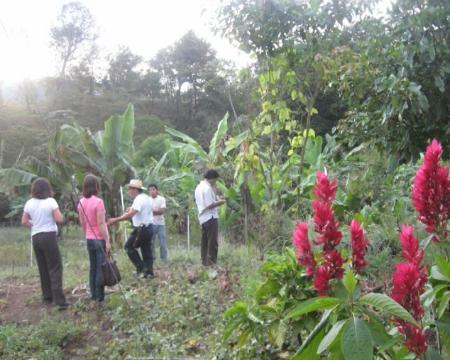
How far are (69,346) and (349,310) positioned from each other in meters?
4.62

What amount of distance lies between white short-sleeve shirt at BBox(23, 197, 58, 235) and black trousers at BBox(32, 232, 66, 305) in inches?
2.9

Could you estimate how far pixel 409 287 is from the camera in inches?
81.7

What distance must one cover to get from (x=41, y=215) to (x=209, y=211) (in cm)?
275

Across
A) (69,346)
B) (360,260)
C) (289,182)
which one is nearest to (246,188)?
(289,182)

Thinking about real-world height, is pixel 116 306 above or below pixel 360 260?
below

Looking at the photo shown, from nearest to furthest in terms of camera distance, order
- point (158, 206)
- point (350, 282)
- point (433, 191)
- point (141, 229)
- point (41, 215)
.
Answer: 1. point (433, 191)
2. point (350, 282)
3. point (41, 215)
4. point (141, 229)
5. point (158, 206)

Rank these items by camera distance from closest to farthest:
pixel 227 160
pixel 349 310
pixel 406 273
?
pixel 406 273
pixel 349 310
pixel 227 160

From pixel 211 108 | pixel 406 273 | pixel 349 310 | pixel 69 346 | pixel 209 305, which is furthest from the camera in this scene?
pixel 211 108

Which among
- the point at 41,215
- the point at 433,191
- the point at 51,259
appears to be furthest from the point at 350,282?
the point at 51,259

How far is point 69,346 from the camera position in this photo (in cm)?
614

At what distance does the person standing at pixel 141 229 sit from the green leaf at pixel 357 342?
6.29 meters

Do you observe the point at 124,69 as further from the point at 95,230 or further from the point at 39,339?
the point at 39,339

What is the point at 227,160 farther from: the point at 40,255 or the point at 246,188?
the point at 40,255

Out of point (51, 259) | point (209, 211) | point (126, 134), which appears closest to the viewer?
point (51, 259)
